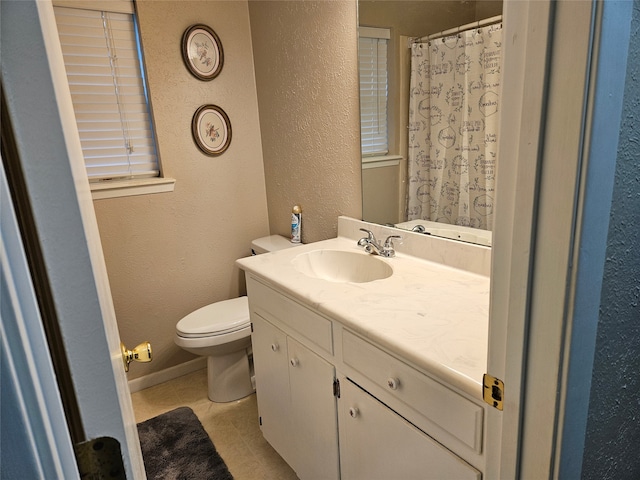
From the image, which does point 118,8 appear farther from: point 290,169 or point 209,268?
point 209,268

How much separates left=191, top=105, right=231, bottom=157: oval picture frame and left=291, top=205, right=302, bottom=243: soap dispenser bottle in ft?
1.94

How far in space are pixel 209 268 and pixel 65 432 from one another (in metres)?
2.27

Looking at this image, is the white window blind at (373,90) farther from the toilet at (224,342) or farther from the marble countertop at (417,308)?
the toilet at (224,342)

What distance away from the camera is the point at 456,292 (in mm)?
1338

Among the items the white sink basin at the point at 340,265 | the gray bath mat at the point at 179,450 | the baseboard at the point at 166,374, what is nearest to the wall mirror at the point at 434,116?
the white sink basin at the point at 340,265

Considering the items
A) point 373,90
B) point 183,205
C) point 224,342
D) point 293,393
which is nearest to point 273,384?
point 293,393

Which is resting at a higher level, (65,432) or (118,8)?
(118,8)

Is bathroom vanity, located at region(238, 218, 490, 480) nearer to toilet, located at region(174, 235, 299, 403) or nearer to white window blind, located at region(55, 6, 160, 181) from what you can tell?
toilet, located at region(174, 235, 299, 403)

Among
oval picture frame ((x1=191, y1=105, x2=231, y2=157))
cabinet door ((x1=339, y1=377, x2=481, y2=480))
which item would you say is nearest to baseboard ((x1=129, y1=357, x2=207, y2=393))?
oval picture frame ((x1=191, y1=105, x2=231, y2=157))

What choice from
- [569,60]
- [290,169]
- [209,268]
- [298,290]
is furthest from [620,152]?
[209,268]

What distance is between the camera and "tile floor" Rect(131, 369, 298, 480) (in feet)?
6.09

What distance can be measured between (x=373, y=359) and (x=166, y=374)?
1859 mm

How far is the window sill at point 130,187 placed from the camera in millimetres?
2180

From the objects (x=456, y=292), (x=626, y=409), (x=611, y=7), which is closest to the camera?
(x=611, y=7)
